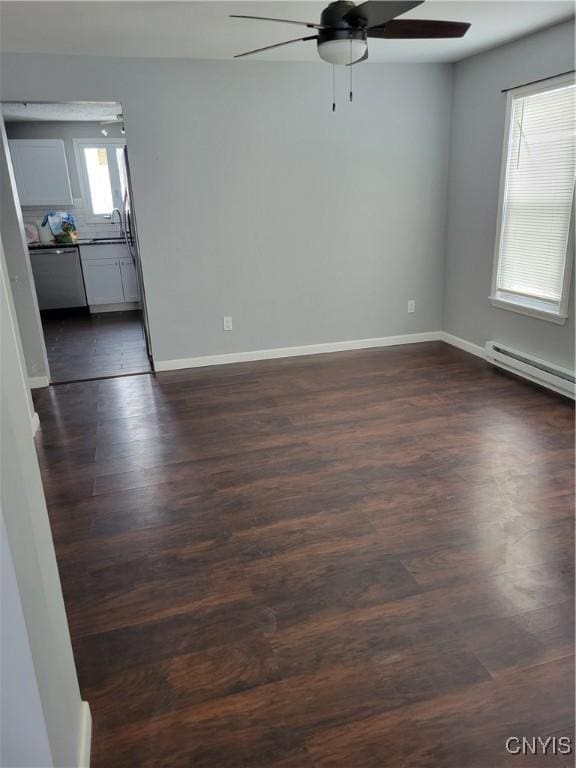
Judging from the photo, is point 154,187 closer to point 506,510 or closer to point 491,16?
point 491,16

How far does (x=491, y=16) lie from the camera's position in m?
3.37

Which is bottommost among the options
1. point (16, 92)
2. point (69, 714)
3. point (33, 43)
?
point (69, 714)

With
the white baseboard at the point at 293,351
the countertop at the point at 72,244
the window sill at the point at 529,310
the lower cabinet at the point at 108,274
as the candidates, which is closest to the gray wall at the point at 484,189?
the window sill at the point at 529,310

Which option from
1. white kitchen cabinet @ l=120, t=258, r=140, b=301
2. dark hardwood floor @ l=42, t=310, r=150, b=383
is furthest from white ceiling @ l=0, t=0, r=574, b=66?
white kitchen cabinet @ l=120, t=258, r=140, b=301

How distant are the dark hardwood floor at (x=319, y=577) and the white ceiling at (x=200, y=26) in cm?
250

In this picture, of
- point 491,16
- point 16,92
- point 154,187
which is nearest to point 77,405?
point 154,187

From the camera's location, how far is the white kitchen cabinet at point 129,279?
7316mm

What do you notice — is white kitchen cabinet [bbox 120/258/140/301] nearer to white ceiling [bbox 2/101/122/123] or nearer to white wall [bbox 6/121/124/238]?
white wall [bbox 6/121/124/238]

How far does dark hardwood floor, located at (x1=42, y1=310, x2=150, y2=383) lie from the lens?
496 cm

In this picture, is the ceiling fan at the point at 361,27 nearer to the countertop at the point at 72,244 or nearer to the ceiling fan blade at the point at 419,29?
the ceiling fan blade at the point at 419,29

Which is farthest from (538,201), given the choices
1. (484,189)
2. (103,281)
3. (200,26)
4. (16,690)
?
(103,281)

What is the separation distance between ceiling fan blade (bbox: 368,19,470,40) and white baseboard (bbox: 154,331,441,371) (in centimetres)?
293

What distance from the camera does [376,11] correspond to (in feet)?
7.32

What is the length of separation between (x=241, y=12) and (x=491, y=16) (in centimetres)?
160
